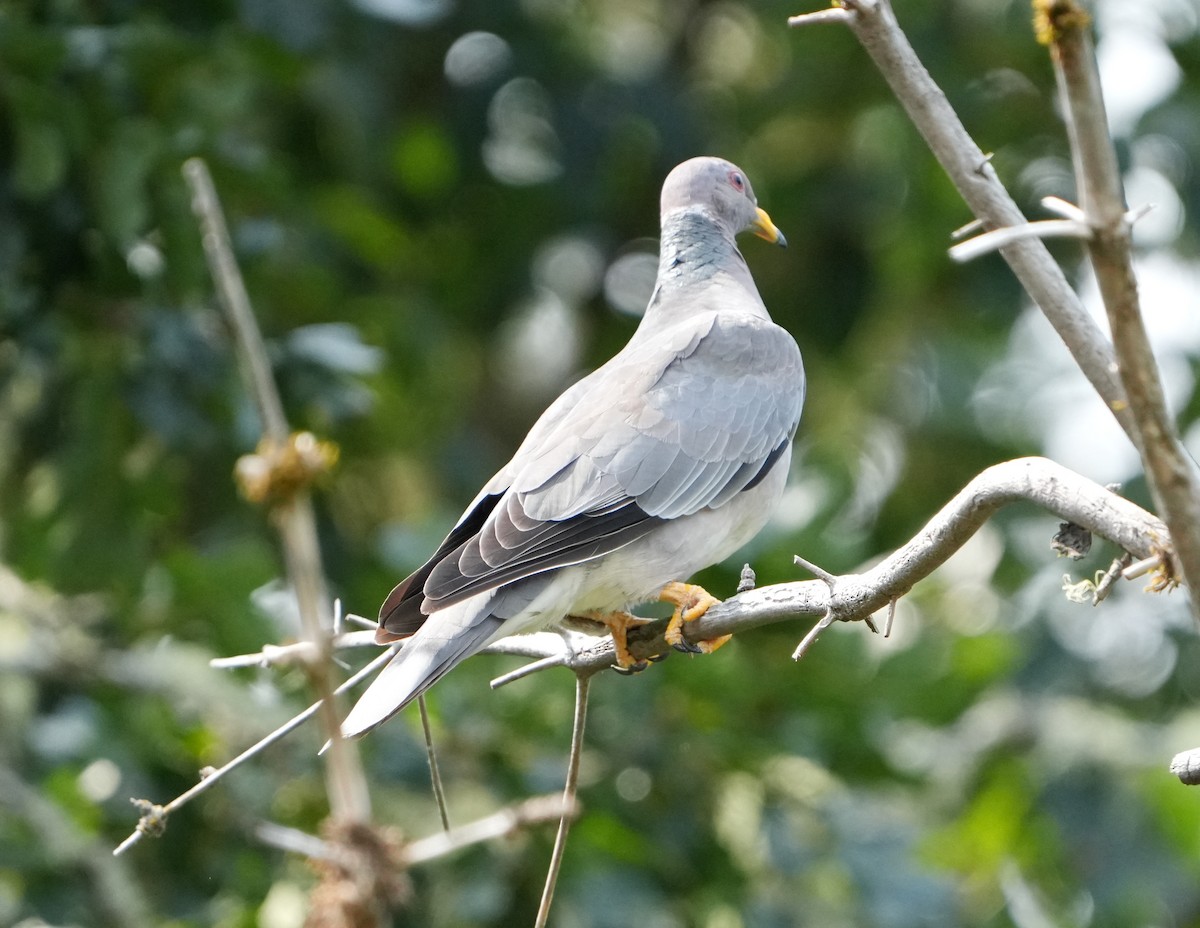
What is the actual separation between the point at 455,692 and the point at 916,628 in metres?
2.37

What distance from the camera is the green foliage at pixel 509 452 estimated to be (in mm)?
4773

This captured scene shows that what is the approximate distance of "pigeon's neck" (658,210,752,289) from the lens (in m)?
4.47

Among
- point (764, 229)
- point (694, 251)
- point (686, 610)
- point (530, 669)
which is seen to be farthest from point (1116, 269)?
point (764, 229)

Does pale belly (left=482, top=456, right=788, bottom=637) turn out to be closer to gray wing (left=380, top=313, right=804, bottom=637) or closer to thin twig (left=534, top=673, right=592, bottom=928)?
gray wing (left=380, top=313, right=804, bottom=637)

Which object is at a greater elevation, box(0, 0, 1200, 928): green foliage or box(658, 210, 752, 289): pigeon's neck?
box(658, 210, 752, 289): pigeon's neck

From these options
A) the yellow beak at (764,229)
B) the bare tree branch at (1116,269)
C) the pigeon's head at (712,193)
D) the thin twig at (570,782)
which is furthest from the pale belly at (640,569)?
the bare tree branch at (1116,269)

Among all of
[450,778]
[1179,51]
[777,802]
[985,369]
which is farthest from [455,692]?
[1179,51]

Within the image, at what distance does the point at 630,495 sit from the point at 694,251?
1.15 metres

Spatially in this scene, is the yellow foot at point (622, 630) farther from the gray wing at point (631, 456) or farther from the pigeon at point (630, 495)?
the gray wing at point (631, 456)

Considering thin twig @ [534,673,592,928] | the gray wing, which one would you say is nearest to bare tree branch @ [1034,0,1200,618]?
thin twig @ [534,673,592,928]

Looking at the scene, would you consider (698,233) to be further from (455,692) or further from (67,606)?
(67,606)

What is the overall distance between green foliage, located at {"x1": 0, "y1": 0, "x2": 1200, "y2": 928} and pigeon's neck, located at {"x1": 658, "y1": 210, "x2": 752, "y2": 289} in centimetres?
97

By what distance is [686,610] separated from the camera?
137 inches

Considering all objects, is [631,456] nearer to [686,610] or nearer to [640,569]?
[640,569]
